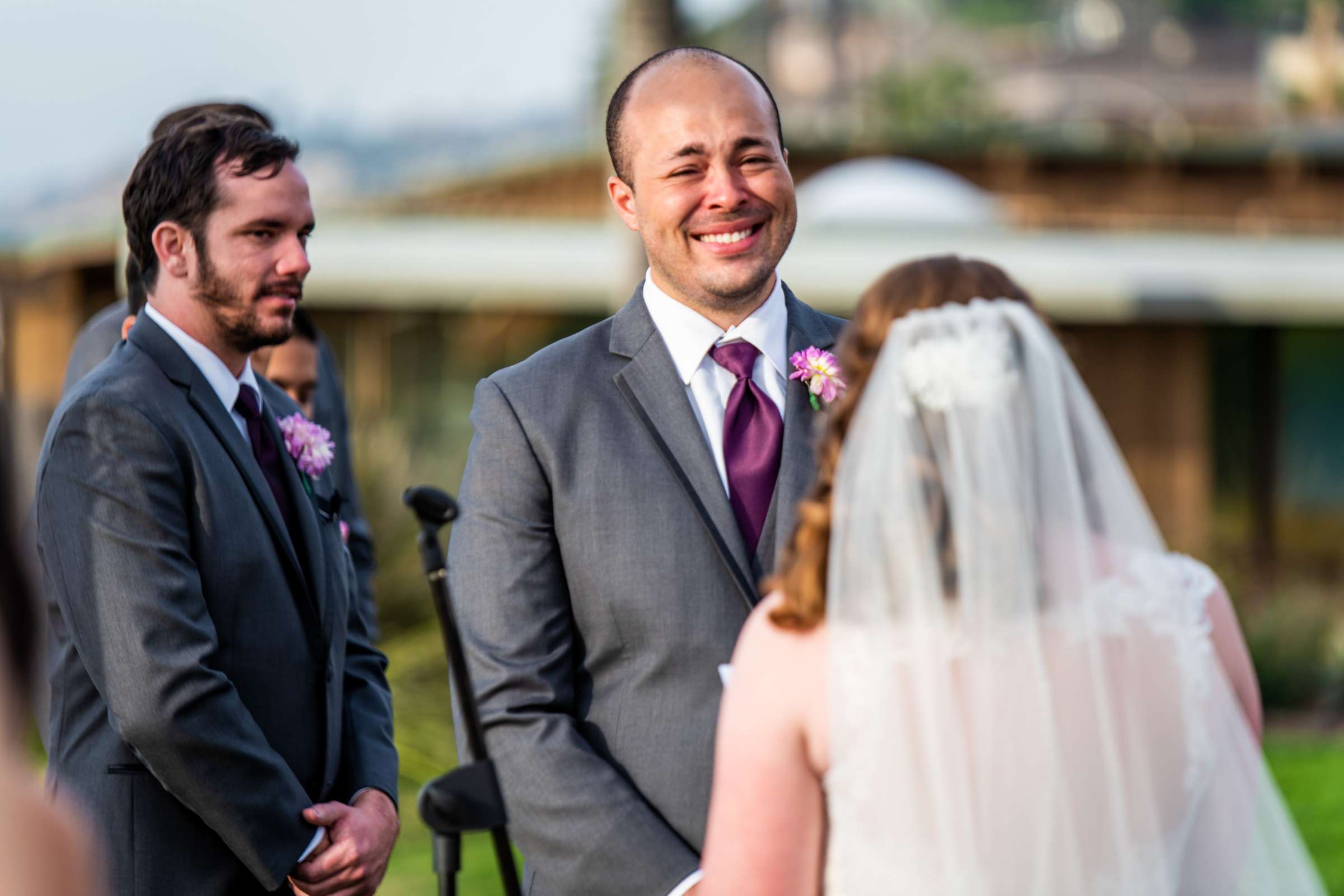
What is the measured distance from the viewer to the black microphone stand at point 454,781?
257cm

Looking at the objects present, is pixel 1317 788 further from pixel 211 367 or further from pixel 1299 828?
pixel 211 367

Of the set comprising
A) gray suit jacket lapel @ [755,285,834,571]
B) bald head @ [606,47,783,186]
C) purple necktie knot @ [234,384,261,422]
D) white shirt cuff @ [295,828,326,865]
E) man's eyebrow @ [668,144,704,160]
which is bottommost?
white shirt cuff @ [295,828,326,865]

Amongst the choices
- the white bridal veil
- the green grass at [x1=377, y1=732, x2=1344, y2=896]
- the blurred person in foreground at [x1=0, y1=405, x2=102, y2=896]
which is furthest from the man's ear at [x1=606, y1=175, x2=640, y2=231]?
Answer: the green grass at [x1=377, y1=732, x2=1344, y2=896]

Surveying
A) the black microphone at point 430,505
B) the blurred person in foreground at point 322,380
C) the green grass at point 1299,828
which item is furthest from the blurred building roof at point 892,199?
the black microphone at point 430,505

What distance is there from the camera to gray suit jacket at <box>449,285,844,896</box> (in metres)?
2.99

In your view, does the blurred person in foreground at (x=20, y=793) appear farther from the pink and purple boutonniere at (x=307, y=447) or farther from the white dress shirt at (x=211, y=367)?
the pink and purple boutonniere at (x=307, y=447)

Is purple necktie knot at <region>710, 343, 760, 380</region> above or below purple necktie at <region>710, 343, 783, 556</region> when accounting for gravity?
above

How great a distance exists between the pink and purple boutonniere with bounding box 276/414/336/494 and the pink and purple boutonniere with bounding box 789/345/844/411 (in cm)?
126

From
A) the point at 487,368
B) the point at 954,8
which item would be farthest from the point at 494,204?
the point at 954,8

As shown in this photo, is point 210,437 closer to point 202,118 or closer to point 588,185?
point 202,118

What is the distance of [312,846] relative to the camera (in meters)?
3.46

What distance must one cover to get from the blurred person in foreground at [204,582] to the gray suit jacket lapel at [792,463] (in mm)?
1123

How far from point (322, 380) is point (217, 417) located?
1.92 m

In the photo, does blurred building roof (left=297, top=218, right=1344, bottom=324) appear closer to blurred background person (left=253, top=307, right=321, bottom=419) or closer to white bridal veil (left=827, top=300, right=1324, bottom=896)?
blurred background person (left=253, top=307, right=321, bottom=419)
